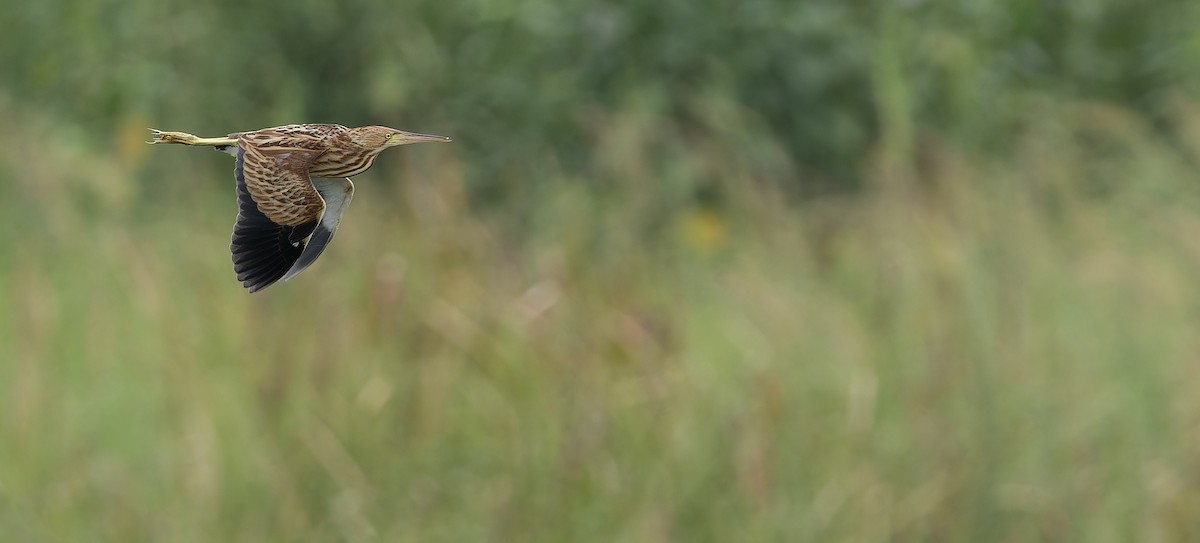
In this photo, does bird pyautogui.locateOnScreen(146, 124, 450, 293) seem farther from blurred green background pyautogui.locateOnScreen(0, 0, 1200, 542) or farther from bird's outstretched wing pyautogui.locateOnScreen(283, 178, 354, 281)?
blurred green background pyautogui.locateOnScreen(0, 0, 1200, 542)

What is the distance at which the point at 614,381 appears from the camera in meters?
3.68

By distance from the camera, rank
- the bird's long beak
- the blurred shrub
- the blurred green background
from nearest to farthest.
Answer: the bird's long beak, the blurred shrub, the blurred green background

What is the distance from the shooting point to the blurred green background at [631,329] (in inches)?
139

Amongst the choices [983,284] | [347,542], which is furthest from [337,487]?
[983,284]

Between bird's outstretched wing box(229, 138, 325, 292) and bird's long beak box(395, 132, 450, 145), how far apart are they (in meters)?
0.03

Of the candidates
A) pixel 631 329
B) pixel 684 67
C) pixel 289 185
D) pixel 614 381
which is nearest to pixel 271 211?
pixel 289 185

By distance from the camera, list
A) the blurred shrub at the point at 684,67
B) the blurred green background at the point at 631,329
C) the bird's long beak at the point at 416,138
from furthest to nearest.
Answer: the blurred green background at the point at 631,329
the blurred shrub at the point at 684,67
the bird's long beak at the point at 416,138

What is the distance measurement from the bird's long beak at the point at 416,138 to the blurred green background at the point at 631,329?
2.31 metres

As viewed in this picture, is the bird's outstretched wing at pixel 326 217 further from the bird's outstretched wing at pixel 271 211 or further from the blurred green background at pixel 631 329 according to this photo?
the blurred green background at pixel 631 329

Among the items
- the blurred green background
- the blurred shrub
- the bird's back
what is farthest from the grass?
the bird's back

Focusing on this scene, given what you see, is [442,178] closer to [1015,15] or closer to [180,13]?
[180,13]

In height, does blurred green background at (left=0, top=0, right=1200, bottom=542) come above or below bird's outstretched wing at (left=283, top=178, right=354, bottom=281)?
below

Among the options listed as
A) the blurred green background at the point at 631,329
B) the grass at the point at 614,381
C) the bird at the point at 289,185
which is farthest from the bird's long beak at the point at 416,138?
the grass at the point at 614,381

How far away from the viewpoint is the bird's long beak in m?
0.41
